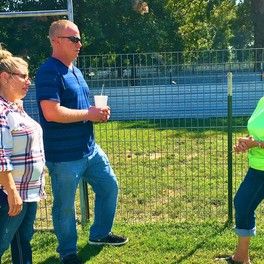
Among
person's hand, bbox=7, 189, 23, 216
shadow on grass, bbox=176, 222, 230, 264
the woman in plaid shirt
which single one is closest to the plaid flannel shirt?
the woman in plaid shirt

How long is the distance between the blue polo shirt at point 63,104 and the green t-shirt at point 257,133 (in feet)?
4.50

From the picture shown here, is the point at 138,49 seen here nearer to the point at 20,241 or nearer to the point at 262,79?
the point at 262,79

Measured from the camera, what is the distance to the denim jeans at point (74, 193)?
4172mm

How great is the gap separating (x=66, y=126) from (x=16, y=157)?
3.09 ft

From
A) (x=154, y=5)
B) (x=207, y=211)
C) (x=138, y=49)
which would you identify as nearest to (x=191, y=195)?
(x=207, y=211)

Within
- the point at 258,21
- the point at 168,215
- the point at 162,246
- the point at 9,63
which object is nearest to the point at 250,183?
the point at 162,246

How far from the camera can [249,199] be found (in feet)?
13.0

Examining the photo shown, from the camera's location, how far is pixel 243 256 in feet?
13.9

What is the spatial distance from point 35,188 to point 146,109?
2.55 metres

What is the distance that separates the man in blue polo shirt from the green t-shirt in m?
1.17

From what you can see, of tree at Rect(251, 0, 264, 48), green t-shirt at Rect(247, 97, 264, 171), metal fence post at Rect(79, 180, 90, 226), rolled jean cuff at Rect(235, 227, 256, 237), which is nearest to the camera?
green t-shirt at Rect(247, 97, 264, 171)

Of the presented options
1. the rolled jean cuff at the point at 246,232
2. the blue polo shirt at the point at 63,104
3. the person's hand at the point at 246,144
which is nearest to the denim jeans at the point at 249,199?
the rolled jean cuff at the point at 246,232

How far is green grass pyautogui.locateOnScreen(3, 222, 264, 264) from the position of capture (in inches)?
179

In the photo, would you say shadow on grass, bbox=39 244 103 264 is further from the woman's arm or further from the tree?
the tree
